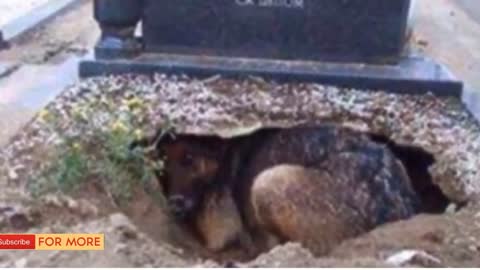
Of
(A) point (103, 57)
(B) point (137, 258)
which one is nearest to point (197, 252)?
(B) point (137, 258)

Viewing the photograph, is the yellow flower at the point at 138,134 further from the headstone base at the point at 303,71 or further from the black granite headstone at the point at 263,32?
the black granite headstone at the point at 263,32

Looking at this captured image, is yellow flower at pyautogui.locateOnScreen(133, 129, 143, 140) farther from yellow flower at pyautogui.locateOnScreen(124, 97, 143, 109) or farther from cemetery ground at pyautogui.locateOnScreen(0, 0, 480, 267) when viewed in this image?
yellow flower at pyautogui.locateOnScreen(124, 97, 143, 109)

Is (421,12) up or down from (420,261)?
down

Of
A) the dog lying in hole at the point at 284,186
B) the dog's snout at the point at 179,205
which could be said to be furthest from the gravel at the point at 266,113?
the dog's snout at the point at 179,205

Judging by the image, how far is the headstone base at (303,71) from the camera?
4781mm

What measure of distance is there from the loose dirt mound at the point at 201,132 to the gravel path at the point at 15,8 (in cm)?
279

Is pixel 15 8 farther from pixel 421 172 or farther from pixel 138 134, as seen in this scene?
pixel 421 172

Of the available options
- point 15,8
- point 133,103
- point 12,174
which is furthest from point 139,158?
point 15,8

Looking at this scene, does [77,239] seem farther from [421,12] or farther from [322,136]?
[421,12]

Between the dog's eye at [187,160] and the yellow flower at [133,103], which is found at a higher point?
the yellow flower at [133,103]

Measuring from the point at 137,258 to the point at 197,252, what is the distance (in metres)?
1.00

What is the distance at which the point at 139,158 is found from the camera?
3.51 meters

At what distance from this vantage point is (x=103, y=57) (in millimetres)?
4961

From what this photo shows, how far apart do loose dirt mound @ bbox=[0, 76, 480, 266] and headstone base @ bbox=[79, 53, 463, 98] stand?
0.07 meters
